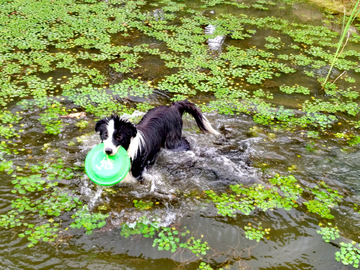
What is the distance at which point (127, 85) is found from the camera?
8.61 m

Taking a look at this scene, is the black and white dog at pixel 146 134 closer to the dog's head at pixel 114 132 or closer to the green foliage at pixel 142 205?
the dog's head at pixel 114 132

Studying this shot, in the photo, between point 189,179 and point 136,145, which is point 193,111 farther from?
point 136,145

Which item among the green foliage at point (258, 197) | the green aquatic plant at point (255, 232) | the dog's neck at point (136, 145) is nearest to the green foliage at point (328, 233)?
the green foliage at point (258, 197)

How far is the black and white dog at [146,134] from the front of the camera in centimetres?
463

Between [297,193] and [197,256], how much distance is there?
247cm

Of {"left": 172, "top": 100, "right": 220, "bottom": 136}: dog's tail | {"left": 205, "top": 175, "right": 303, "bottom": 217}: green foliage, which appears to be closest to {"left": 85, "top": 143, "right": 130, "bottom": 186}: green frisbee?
{"left": 205, "top": 175, "right": 303, "bottom": 217}: green foliage

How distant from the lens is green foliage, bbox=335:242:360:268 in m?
4.37

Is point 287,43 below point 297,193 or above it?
above

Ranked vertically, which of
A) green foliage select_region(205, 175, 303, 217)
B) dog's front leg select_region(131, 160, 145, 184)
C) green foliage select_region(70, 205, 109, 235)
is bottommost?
green foliage select_region(70, 205, 109, 235)

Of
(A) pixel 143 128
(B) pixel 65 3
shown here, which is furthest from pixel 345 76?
(B) pixel 65 3

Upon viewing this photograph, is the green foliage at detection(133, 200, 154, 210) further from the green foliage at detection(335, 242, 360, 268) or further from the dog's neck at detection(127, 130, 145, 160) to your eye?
the green foliage at detection(335, 242, 360, 268)

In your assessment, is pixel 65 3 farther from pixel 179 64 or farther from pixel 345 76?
pixel 345 76

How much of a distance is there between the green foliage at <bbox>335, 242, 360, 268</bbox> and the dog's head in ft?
12.6

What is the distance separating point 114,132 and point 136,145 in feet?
2.33
